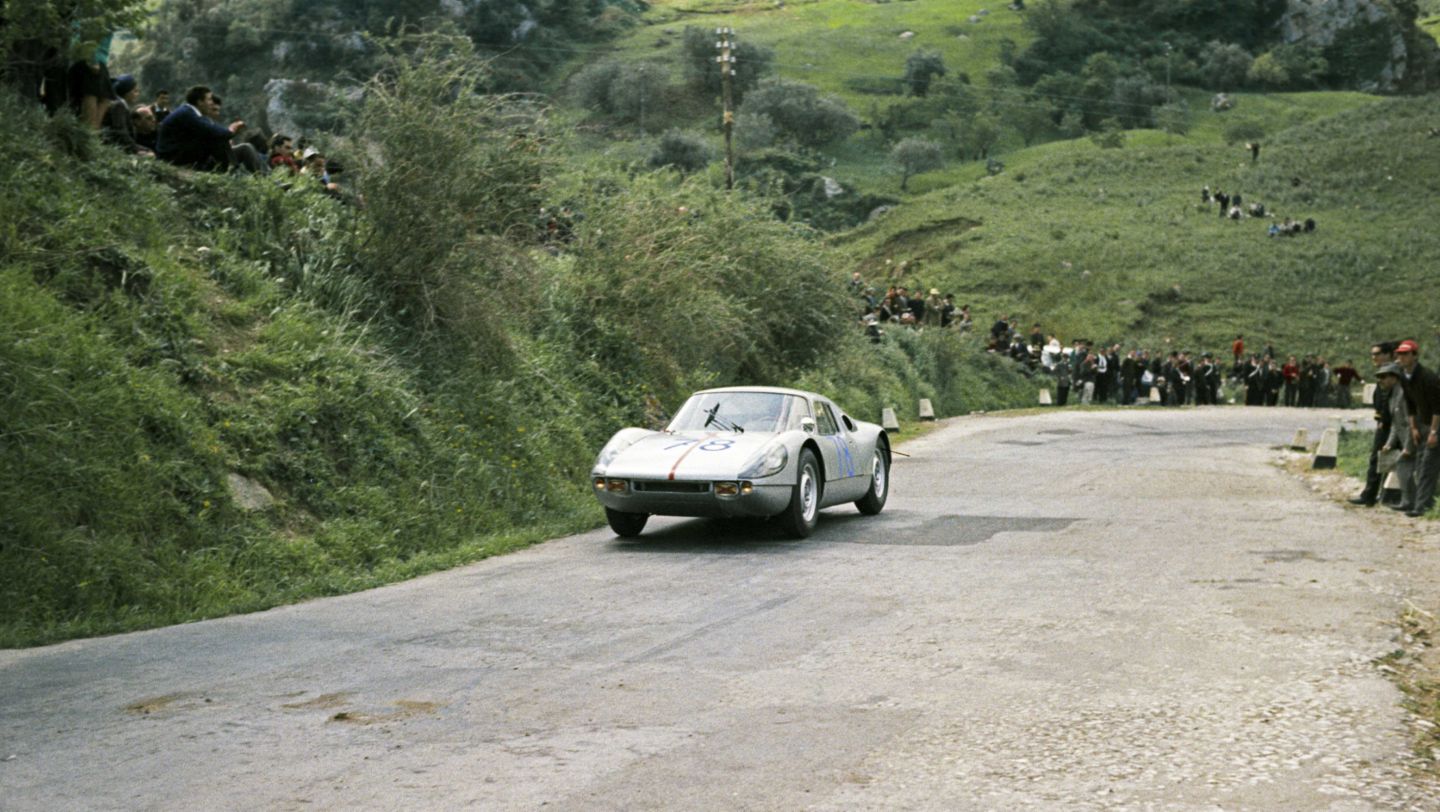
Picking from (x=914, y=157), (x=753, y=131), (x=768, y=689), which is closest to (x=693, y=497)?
(x=768, y=689)

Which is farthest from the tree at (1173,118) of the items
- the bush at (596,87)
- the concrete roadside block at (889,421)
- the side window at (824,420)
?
the side window at (824,420)

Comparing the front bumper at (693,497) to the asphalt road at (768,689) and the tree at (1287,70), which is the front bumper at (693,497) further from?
the tree at (1287,70)

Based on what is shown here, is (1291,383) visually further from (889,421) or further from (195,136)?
(195,136)

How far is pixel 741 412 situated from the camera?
14648 millimetres

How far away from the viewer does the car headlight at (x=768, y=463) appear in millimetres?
13117

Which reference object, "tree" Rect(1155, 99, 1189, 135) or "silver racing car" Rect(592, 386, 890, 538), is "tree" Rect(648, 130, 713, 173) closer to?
"tree" Rect(1155, 99, 1189, 135)

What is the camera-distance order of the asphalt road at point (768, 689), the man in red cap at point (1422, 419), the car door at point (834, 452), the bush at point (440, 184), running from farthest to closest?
the bush at point (440, 184) → the man in red cap at point (1422, 419) → the car door at point (834, 452) → the asphalt road at point (768, 689)

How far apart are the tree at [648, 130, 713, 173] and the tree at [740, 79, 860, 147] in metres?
19.6

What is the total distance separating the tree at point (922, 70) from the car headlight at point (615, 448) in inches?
4770

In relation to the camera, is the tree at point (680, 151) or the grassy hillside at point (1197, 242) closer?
the grassy hillside at point (1197, 242)

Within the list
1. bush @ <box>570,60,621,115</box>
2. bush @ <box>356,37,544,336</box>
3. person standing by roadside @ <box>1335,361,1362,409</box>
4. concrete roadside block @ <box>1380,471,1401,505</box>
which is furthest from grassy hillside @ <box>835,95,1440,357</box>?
concrete roadside block @ <box>1380,471,1401,505</box>

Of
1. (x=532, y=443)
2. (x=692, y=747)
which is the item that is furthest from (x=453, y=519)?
(x=692, y=747)

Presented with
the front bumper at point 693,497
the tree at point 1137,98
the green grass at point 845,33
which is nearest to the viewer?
the front bumper at point 693,497

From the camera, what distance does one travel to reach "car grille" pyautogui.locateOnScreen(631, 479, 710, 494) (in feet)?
42.8
